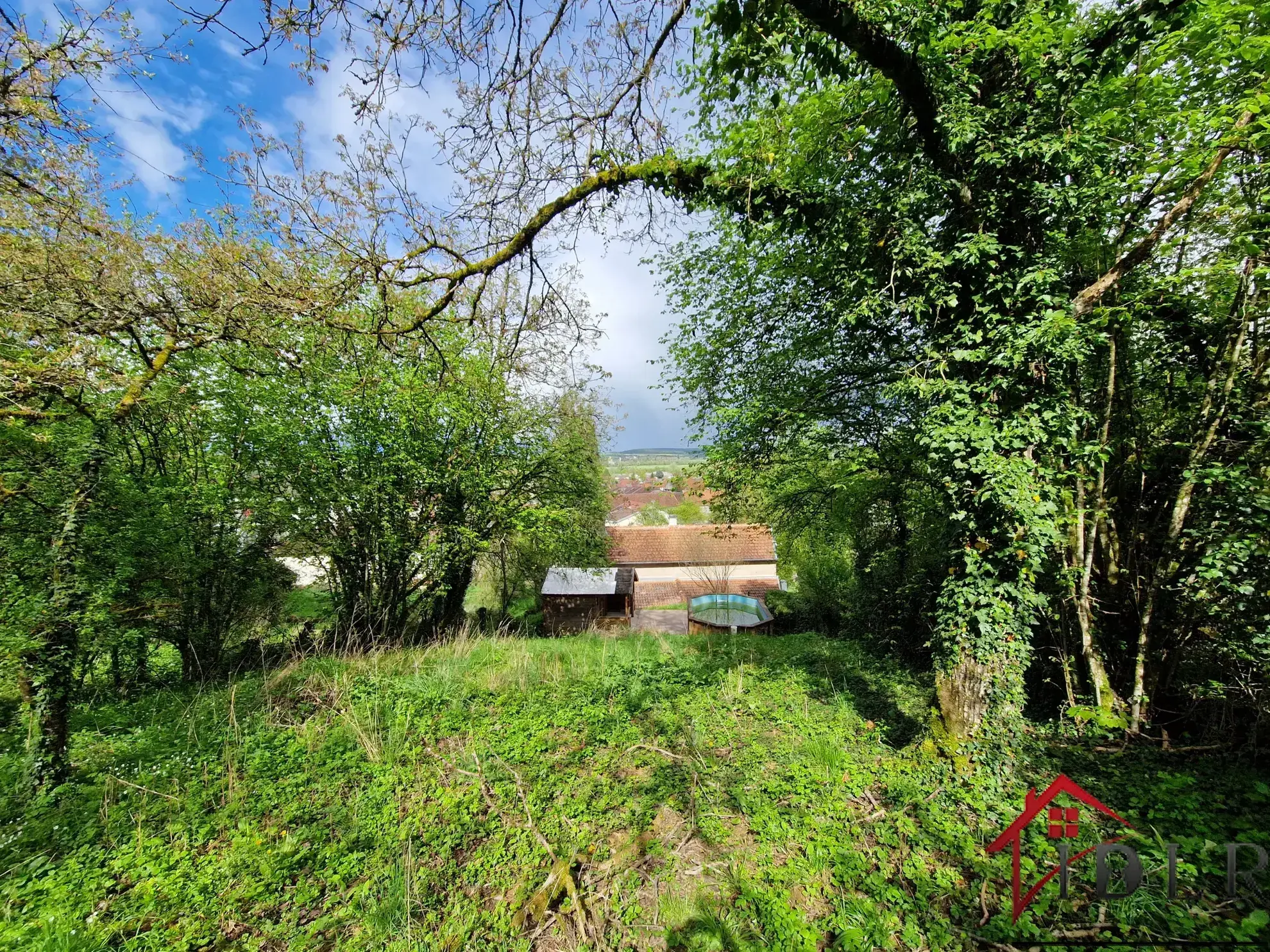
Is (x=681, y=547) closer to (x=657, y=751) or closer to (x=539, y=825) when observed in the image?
(x=657, y=751)

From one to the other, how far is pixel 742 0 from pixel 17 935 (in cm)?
690

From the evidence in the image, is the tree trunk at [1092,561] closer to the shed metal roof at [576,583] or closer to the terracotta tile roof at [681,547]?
the shed metal roof at [576,583]

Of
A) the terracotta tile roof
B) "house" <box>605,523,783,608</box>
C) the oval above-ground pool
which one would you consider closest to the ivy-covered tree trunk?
the oval above-ground pool

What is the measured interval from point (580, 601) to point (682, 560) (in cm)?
789

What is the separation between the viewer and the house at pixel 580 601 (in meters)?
19.9

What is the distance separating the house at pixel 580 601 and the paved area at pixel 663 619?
0.93 m

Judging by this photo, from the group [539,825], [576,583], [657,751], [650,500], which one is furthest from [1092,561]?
[650,500]

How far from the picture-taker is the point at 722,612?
18453 millimetres

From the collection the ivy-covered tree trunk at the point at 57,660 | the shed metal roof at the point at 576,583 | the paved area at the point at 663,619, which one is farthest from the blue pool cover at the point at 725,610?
the ivy-covered tree trunk at the point at 57,660

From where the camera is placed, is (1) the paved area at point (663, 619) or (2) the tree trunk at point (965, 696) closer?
(2) the tree trunk at point (965, 696)

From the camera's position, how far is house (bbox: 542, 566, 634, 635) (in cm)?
1988

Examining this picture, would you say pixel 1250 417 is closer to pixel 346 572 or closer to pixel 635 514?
pixel 346 572

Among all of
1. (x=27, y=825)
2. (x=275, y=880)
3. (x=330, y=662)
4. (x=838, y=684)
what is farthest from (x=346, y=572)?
(x=838, y=684)

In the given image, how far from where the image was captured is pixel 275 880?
9.24ft
